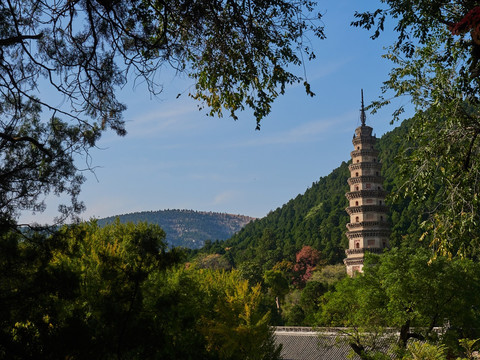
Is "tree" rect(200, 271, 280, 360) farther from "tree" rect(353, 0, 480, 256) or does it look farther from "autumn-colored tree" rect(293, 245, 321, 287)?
"autumn-colored tree" rect(293, 245, 321, 287)

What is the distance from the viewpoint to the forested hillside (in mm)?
63969

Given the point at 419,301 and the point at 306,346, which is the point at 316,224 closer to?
the point at 306,346

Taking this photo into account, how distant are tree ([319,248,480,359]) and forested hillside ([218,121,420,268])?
3036cm

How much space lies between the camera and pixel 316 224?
77.1 meters

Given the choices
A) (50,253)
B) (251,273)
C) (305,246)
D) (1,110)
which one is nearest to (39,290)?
(50,253)

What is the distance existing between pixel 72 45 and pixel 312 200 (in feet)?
288

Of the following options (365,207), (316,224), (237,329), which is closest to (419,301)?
(237,329)

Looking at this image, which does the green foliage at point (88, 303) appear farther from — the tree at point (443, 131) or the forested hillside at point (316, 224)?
the forested hillside at point (316, 224)

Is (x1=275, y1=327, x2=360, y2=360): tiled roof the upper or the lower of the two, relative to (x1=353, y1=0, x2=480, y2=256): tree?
lower

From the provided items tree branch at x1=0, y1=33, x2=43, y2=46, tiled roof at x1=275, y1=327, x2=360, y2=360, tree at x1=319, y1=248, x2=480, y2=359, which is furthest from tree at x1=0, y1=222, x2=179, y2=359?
tiled roof at x1=275, y1=327, x2=360, y2=360

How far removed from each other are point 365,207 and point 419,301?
89.0 feet

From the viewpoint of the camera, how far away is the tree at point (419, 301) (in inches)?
769

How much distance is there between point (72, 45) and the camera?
279 inches

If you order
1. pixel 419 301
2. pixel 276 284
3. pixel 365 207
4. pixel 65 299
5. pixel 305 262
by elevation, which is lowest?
pixel 276 284
